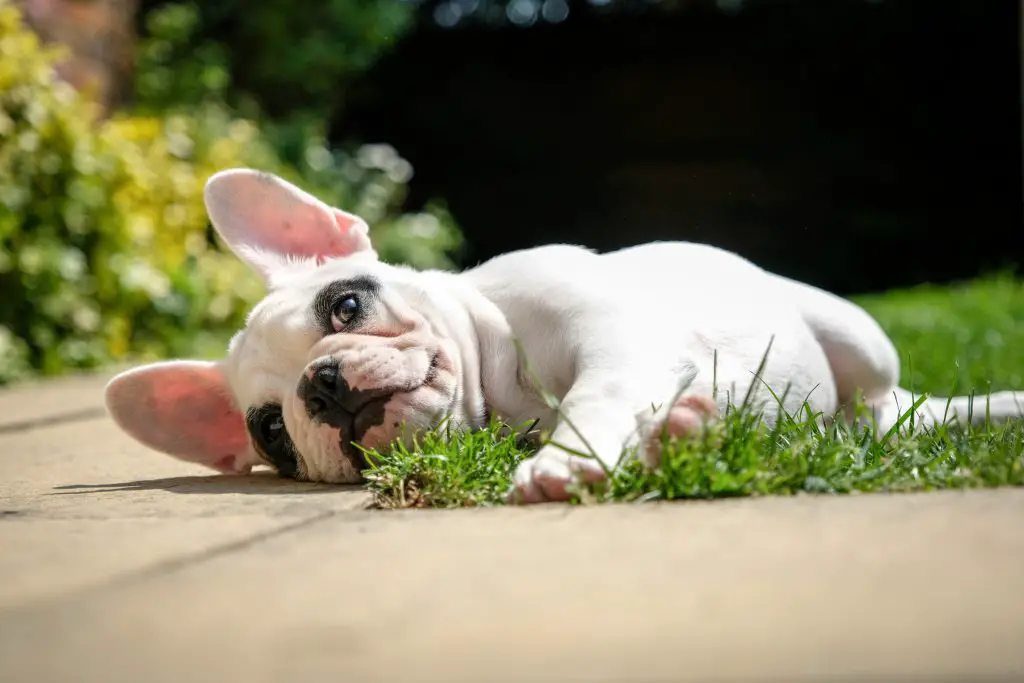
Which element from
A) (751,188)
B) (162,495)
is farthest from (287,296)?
(751,188)

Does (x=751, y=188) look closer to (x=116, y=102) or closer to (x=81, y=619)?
(x=116, y=102)

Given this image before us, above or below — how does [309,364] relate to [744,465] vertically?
above

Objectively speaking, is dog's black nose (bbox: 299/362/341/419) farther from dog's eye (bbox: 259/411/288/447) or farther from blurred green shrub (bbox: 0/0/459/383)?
blurred green shrub (bbox: 0/0/459/383)

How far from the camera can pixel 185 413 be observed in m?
3.25

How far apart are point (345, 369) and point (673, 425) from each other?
0.81 m

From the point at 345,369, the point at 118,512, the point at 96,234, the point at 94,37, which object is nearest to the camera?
the point at 118,512

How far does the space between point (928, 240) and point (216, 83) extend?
21.2 ft

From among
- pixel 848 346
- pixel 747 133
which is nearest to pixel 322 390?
pixel 848 346

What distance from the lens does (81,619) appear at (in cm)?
152

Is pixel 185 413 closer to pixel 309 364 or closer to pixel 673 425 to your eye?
pixel 309 364

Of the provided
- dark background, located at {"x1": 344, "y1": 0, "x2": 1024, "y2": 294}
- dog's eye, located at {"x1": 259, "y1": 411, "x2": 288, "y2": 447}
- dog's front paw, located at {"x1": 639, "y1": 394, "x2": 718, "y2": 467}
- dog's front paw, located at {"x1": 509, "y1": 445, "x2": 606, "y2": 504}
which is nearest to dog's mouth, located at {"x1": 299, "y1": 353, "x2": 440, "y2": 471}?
dog's eye, located at {"x1": 259, "y1": 411, "x2": 288, "y2": 447}

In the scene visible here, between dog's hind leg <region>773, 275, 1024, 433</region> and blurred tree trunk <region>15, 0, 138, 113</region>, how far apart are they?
18.2 feet

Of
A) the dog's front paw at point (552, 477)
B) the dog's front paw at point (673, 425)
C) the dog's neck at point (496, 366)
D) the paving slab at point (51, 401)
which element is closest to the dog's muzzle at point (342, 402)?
the dog's neck at point (496, 366)

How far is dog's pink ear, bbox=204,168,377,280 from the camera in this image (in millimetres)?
3244
